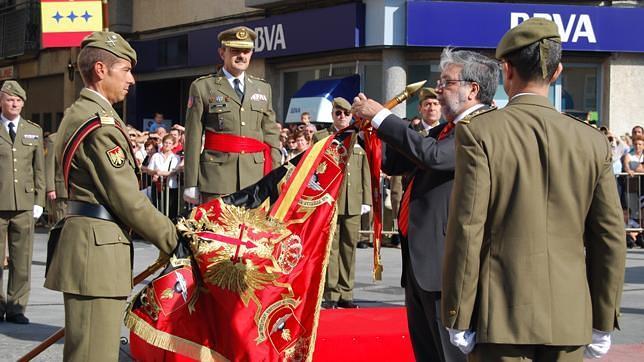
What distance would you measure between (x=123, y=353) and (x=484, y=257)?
12.6 feet

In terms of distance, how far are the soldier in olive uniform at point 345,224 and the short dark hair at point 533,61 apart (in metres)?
5.36

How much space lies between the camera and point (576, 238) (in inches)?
145

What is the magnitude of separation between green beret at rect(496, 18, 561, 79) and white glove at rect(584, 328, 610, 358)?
1.02 m

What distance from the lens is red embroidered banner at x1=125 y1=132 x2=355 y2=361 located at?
556 centimetres

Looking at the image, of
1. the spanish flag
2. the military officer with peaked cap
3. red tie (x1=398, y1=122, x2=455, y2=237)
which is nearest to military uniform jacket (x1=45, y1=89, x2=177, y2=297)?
red tie (x1=398, y1=122, x2=455, y2=237)

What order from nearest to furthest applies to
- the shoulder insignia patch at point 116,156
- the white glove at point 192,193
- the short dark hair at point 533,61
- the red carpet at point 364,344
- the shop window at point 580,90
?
the short dark hair at point 533,61, the shoulder insignia patch at point 116,156, the red carpet at point 364,344, the white glove at point 192,193, the shop window at point 580,90

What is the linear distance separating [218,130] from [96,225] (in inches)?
117

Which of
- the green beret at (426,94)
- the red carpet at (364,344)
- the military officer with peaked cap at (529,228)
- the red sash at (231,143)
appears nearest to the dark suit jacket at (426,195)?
the military officer with peaked cap at (529,228)

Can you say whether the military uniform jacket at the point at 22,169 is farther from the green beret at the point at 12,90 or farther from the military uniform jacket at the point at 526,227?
the military uniform jacket at the point at 526,227

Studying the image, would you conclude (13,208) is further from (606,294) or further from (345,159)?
(606,294)

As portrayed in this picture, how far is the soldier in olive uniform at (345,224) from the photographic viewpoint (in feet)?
30.7

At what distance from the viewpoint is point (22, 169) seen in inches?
364

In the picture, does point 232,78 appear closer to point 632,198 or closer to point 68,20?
point 68,20

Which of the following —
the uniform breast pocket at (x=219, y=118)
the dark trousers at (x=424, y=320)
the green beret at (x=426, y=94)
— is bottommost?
the dark trousers at (x=424, y=320)
